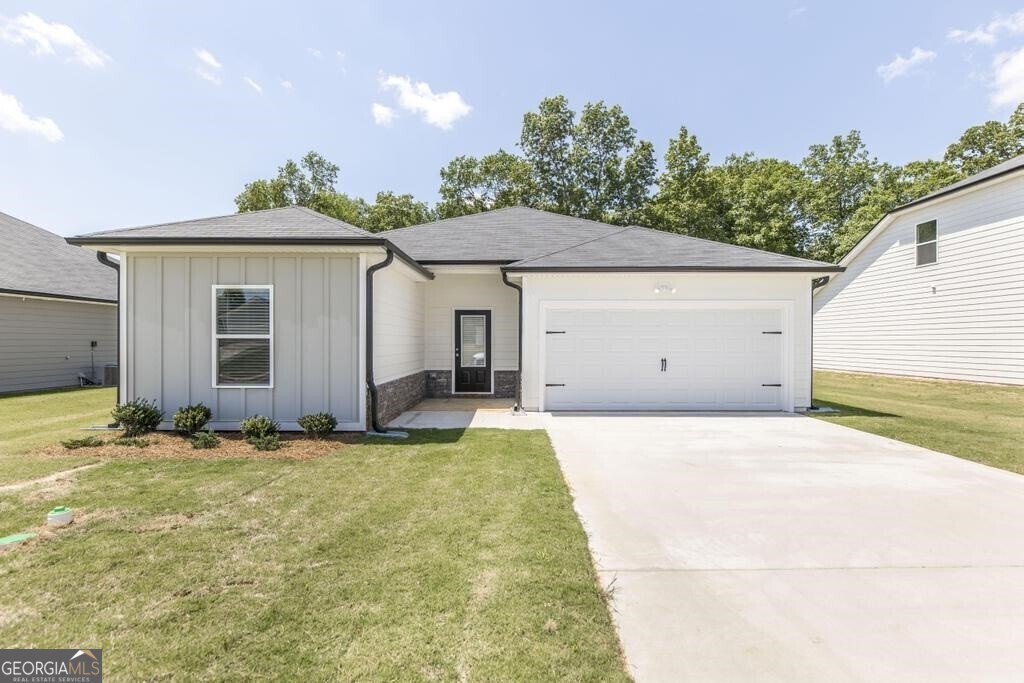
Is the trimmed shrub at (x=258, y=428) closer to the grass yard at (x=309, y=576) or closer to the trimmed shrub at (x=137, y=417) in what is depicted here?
the grass yard at (x=309, y=576)

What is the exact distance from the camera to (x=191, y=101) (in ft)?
44.9

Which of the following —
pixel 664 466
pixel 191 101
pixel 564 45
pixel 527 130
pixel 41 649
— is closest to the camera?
pixel 41 649

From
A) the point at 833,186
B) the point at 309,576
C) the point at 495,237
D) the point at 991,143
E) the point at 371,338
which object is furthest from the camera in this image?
the point at 833,186

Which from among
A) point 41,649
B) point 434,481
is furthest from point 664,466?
point 41,649

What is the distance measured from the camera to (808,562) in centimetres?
310

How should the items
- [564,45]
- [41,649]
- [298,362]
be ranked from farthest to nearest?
[564,45]
[298,362]
[41,649]

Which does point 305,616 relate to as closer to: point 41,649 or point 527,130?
point 41,649

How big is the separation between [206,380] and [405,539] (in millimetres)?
5301

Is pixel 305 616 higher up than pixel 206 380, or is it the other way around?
pixel 206 380

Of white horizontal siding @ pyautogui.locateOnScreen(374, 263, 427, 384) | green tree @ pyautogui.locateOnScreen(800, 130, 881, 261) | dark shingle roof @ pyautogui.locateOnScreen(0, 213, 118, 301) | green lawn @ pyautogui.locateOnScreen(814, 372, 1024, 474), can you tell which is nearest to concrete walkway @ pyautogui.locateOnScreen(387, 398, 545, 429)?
white horizontal siding @ pyautogui.locateOnScreen(374, 263, 427, 384)

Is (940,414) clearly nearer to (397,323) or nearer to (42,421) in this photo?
(397,323)

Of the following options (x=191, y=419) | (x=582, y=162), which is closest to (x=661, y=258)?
(x=191, y=419)

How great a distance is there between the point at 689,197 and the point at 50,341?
26.2 meters

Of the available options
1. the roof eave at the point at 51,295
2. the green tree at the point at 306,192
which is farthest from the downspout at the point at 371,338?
the green tree at the point at 306,192
